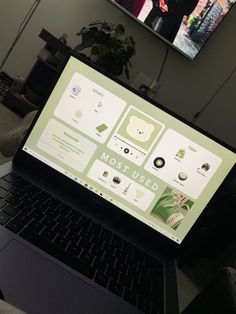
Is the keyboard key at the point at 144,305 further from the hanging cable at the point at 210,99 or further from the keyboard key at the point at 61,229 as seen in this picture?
the hanging cable at the point at 210,99

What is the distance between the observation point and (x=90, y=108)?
2.78ft

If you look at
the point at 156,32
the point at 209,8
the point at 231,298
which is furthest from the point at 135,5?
the point at 231,298

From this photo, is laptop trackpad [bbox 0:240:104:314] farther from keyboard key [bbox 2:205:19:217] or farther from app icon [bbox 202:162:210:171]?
app icon [bbox 202:162:210:171]

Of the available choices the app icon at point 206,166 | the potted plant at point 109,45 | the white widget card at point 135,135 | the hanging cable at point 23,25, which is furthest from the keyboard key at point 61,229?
the hanging cable at point 23,25

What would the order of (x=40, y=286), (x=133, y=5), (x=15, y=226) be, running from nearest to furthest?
(x=40, y=286)
(x=15, y=226)
(x=133, y=5)

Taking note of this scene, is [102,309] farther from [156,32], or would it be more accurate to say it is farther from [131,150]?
[156,32]

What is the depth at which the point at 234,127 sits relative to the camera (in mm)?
2938

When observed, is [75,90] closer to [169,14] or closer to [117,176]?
[117,176]

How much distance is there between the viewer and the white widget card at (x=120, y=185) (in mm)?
871

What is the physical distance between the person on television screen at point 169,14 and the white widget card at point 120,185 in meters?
2.14

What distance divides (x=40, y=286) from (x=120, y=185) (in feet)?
1.22

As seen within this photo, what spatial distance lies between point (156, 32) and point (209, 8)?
409 millimetres

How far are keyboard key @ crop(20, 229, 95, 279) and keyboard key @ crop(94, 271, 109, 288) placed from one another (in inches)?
0.4

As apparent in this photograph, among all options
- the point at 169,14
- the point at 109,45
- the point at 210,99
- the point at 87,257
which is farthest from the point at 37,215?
the point at 210,99
